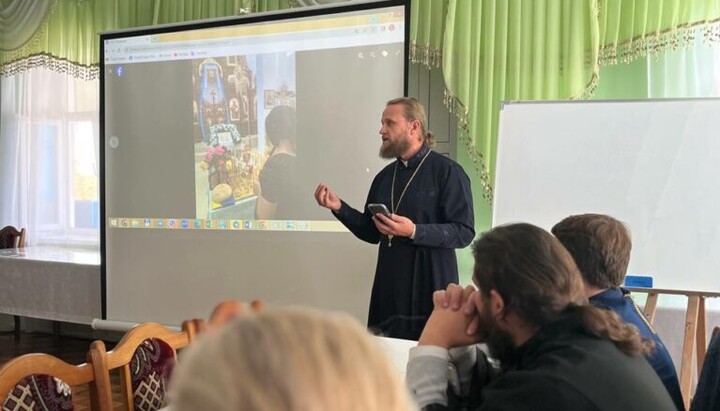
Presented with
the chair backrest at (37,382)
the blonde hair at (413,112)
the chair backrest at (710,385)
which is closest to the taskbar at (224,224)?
the blonde hair at (413,112)

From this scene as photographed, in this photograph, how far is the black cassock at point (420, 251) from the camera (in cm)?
262

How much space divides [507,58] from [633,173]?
3.03 ft

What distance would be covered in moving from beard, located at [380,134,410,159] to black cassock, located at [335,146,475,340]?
0.21ft

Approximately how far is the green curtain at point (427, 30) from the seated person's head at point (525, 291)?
237 cm

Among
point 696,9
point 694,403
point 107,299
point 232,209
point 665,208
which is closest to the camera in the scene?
point 694,403

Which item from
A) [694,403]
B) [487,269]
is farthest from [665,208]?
[487,269]

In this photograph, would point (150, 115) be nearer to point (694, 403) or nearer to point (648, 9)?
point (648, 9)

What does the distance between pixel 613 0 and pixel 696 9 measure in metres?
0.36

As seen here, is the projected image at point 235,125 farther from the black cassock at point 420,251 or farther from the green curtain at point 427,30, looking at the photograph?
the black cassock at point 420,251

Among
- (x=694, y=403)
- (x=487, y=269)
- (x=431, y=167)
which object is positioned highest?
(x=431, y=167)

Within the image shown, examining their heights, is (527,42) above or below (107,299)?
above

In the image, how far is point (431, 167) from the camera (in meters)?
2.68

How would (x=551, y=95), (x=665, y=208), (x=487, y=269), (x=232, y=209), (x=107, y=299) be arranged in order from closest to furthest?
(x=487, y=269)
(x=665, y=208)
(x=551, y=95)
(x=232, y=209)
(x=107, y=299)

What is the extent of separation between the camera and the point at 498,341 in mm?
1111
